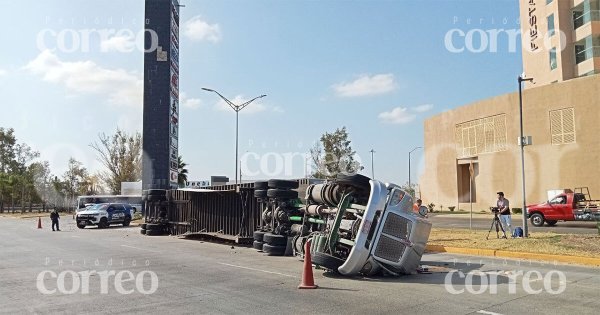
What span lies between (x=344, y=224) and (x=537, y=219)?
68.3ft

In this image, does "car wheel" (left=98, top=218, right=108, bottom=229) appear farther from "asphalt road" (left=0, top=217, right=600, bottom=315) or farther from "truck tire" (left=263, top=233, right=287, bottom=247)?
"truck tire" (left=263, top=233, right=287, bottom=247)

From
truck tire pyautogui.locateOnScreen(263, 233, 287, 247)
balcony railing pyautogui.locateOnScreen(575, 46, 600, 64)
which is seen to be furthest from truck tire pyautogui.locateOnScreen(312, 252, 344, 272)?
balcony railing pyautogui.locateOnScreen(575, 46, 600, 64)

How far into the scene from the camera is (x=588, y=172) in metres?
39.4

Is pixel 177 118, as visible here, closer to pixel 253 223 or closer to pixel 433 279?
pixel 253 223

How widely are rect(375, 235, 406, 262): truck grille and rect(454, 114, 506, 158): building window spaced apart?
40.5 meters

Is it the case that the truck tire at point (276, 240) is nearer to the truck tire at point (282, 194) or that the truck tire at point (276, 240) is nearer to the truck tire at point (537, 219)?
the truck tire at point (282, 194)

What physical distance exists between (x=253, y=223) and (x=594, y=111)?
32711 millimetres

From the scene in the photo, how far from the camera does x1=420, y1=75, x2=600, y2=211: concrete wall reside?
130ft

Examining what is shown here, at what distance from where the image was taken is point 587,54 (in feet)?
152

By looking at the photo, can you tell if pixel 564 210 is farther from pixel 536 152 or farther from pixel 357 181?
pixel 357 181

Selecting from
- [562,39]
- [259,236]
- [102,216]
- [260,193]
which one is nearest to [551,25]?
[562,39]

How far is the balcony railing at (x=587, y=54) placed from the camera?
149ft

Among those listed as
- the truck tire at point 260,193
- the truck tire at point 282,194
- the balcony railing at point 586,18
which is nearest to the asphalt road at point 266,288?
the truck tire at point 282,194

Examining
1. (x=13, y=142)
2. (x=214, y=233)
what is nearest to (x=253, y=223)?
(x=214, y=233)
